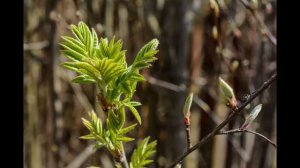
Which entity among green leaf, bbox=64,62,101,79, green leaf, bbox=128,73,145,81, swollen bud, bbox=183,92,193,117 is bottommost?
swollen bud, bbox=183,92,193,117

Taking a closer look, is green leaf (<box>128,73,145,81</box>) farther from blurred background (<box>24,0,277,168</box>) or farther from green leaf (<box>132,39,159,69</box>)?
blurred background (<box>24,0,277,168</box>)

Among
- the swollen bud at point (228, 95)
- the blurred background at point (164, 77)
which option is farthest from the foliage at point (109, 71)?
the blurred background at point (164, 77)

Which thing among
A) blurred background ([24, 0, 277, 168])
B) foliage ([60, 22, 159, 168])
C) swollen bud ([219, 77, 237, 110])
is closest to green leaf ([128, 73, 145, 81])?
foliage ([60, 22, 159, 168])

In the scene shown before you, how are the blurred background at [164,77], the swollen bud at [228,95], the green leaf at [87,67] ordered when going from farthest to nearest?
1. the blurred background at [164,77]
2. the swollen bud at [228,95]
3. the green leaf at [87,67]

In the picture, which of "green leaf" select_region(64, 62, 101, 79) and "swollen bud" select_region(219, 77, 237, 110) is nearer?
"green leaf" select_region(64, 62, 101, 79)

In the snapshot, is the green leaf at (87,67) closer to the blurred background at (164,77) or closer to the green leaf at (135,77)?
the green leaf at (135,77)

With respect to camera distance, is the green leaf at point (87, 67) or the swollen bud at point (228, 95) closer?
the green leaf at point (87, 67)

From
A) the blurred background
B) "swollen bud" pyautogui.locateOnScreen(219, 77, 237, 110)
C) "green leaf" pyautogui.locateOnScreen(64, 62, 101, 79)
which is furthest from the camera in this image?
the blurred background
